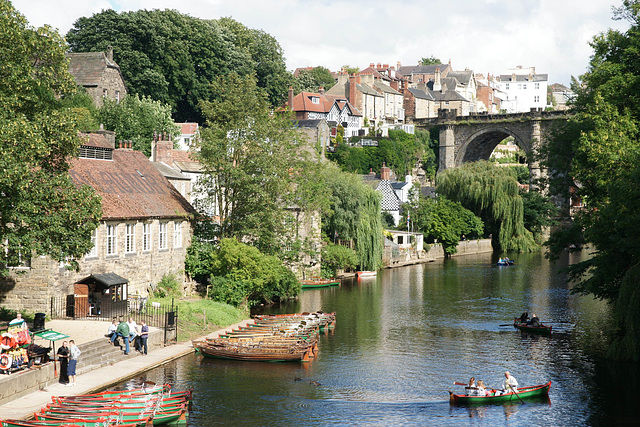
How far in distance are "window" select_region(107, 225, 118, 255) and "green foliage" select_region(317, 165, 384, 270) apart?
24.1 m

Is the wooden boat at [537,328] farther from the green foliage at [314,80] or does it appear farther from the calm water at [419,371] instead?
the green foliage at [314,80]

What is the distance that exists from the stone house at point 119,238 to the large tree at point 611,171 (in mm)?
20714

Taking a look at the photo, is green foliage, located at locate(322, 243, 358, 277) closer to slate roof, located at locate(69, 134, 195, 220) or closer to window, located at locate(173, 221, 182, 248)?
slate roof, located at locate(69, 134, 195, 220)

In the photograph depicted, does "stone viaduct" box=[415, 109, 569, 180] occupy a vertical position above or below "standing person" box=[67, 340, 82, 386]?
above

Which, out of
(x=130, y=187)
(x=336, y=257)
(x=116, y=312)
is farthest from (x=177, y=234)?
(x=336, y=257)

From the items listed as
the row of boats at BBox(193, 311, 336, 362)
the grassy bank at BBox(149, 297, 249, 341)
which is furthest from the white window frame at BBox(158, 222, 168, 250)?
the row of boats at BBox(193, 311, 336, 362)

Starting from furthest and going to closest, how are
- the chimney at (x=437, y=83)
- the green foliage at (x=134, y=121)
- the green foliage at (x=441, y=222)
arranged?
the chimney at (x=437, y=83)
the green foliage at (x=441, y=222)
the green foliage at (x=134, y=121)

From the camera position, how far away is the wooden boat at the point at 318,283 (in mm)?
54062

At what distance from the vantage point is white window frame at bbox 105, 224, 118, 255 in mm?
36469

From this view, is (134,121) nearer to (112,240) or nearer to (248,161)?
(248,161)

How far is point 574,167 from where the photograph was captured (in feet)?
125

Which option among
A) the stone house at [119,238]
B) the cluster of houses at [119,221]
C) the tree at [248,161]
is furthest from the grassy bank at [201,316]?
the tree at [248,161]

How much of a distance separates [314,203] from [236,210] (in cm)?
603

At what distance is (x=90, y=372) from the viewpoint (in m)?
Result: 27.3
